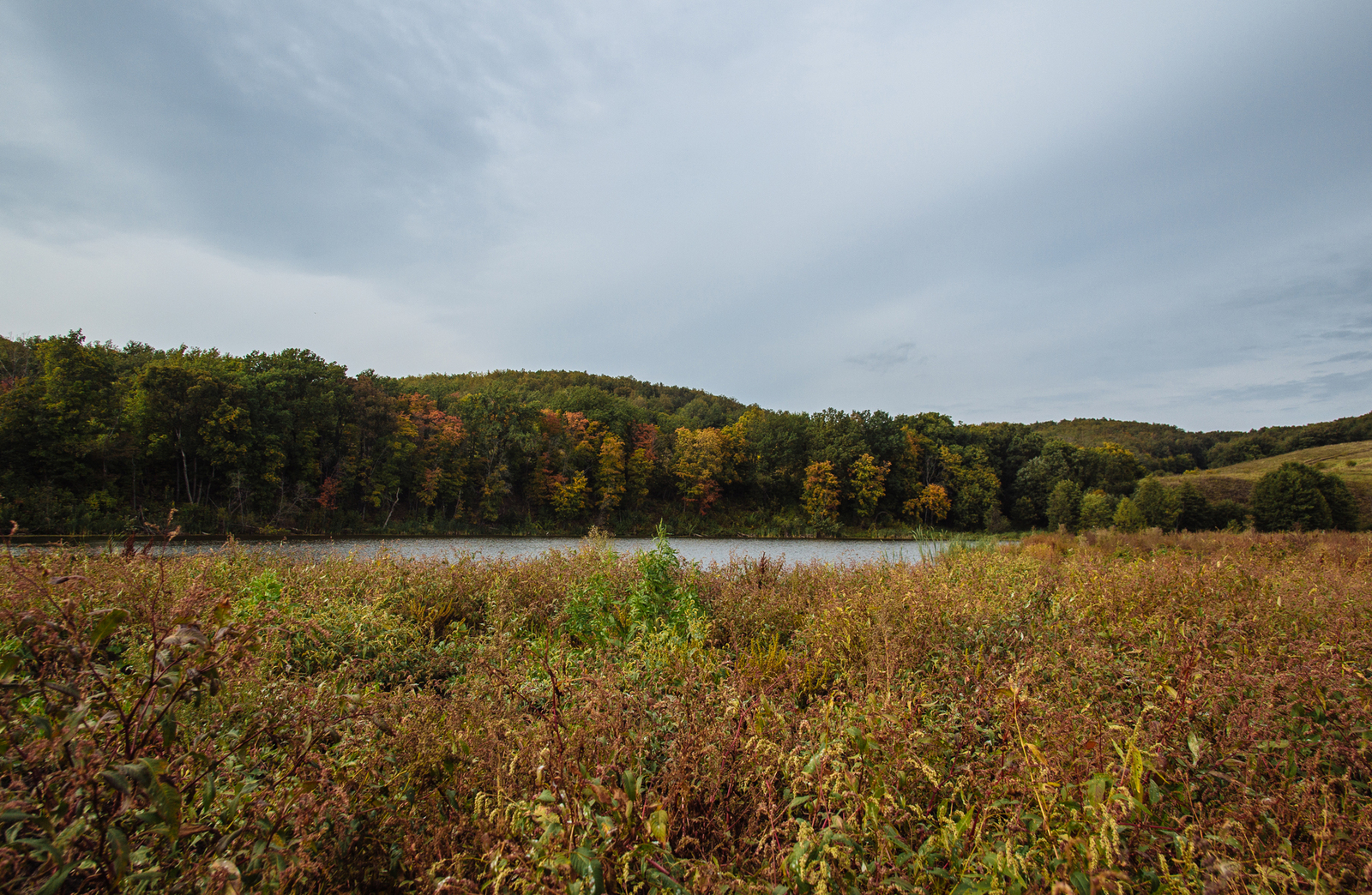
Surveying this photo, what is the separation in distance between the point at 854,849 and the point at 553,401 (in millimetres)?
56399

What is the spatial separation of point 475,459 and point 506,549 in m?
16.6

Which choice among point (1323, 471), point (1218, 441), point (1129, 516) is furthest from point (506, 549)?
point (1218, 441)

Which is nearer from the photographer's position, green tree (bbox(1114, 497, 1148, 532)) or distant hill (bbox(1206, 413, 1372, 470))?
green tree (bbox(1114, 497, 1148, 532))

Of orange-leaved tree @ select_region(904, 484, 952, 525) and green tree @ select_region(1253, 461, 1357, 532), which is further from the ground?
green tree @ select_region(1253, 461, 1357, 532)

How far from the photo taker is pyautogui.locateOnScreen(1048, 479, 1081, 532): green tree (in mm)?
50781

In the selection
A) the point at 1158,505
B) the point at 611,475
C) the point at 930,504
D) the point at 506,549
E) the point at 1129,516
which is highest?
the point at 611,475

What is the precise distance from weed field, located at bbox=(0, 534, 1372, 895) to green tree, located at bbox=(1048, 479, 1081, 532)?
5352 cm

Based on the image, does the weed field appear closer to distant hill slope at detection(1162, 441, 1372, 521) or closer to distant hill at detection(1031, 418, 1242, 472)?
distant hill slope at detection(1162, 441, 1372, 521)

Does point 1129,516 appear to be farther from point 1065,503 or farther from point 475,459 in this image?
point 475,459

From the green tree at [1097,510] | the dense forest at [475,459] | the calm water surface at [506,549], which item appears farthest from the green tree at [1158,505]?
the calm water surface at [506,549]

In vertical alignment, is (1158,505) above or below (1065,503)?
above

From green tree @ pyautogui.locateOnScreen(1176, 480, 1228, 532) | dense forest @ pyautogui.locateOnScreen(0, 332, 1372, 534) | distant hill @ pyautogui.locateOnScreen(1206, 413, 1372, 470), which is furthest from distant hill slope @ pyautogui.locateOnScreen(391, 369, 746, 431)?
distant hill @ pyautogui.locateOnScreen(1206, 413, 1372, 470)

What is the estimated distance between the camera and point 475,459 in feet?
136

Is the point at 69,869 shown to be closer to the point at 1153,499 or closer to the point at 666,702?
the point at 666,702
